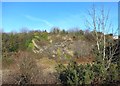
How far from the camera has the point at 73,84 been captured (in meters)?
8.20

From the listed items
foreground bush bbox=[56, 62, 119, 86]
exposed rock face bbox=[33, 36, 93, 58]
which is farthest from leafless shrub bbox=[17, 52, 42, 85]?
exposed rock face bbox=[33, 36, 93, 58]

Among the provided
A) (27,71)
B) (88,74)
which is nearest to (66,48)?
(27,71)

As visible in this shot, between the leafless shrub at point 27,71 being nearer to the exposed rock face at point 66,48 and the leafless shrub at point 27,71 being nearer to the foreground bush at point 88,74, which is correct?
the foreground bush at point 88,74

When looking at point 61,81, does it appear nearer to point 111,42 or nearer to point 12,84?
point 12,84

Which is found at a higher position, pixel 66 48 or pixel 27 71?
pixel 27 71

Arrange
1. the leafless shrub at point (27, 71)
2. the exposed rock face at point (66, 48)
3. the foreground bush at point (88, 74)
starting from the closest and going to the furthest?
the foreground bush at point (88, 74) → the leafless shrub at point (27, 71) → the exposed rock face at point (66, 48)

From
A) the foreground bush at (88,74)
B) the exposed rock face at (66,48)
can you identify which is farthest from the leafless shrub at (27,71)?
the exposed rock face at (66,48)

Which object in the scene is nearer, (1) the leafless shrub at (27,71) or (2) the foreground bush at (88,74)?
(2) the foreground bush at (88,74)

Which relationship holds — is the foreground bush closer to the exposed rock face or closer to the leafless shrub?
the leafless shrub

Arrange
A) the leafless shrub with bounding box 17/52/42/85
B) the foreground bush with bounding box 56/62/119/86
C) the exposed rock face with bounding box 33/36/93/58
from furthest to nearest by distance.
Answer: the exposed rock face with bounding box 33/36/93/58 < the leafless shrub with bounding box 17/52/42/85 < the foreground bush with bounding box 56/62/119/86

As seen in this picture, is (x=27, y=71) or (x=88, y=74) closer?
(x=88, y=74)

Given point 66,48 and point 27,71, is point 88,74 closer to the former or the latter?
point 27,71

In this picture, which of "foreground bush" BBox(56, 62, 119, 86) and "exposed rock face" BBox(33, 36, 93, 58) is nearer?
"foreground bush" BBox(56, 62, 119, 86)

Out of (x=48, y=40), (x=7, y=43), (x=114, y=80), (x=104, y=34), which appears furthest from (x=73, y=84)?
(x=48, y=40)
